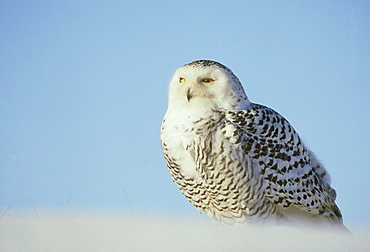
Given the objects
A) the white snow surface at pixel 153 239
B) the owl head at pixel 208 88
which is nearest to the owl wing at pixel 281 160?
the owl head at pixel 208 88

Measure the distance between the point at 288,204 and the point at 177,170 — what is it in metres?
0.90

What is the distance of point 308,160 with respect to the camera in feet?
13.8

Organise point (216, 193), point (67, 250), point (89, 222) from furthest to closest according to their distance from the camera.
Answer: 1. point (216, 193)
2. point (89, 222)
3. point (67, 250)

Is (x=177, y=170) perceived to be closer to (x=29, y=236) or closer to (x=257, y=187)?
(x=257, y=187)

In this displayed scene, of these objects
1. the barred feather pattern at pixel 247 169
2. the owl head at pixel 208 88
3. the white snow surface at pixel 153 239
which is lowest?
the white snow surface at pixel 153 239

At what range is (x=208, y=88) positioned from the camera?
3852 millimetres

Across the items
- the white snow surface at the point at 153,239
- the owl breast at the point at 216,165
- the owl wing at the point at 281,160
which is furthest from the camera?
the owl wing at the point at 281,160

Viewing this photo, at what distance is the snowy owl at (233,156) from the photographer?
143 inches

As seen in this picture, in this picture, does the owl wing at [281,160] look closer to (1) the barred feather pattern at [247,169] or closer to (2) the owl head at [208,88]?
(1) the barred feather pattern at [247,169]

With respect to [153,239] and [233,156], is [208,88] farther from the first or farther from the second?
[153,239]

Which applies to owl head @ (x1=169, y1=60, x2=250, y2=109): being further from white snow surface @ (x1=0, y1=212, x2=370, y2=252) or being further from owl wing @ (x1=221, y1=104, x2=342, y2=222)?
white snow surface @ (x1=0, y1=212, x2=370, y2=252)

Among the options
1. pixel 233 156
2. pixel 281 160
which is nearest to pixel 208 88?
pixel 233 156

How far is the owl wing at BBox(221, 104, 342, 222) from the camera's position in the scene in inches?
147

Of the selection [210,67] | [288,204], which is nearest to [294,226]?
[288,204]
